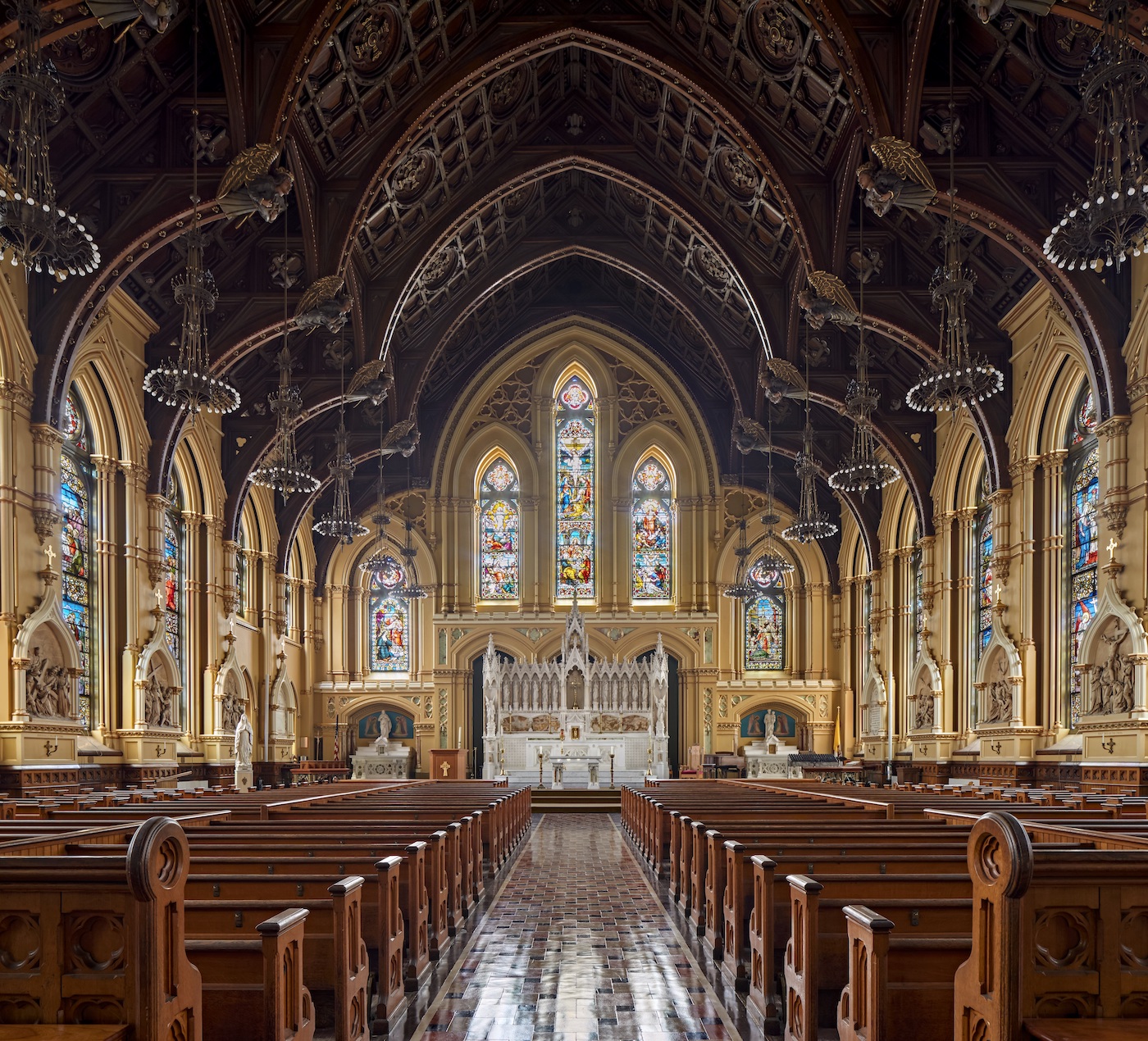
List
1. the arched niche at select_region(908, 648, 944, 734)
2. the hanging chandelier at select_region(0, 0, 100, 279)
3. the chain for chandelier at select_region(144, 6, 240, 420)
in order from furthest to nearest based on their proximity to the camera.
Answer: the arched niche at select_region(908, 648, 944, 734) → the chain for chandelier at select_region(144, 6, 240, 420) → the hanging chandelier at select_region(0, 0, 100, 279)

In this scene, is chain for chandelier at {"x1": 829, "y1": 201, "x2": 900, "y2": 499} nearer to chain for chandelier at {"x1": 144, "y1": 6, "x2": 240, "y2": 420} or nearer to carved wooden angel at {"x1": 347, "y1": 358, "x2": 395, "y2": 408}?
chain for chandelier at {"x1": 144, "y1": 6, "x2": 240, "y2": 420}

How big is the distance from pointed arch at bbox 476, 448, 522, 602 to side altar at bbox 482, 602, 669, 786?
251 cm

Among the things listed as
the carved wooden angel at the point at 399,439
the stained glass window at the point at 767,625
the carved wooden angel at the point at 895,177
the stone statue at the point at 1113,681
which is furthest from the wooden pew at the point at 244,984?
the stained glass window at the point at 767,625

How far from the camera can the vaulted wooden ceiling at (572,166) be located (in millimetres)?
17406

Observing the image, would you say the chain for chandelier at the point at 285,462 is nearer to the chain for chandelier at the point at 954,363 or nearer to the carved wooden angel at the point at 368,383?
the carved wooden angel at the point at 368,383

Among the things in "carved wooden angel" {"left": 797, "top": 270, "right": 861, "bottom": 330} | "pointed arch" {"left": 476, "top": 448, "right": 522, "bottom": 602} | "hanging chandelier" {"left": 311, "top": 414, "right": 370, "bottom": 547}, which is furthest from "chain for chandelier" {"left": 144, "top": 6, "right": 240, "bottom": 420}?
"pointed arch" {"left": 476, "top": 448, "right": 522, "bottom": 602}

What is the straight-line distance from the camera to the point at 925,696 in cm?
2798

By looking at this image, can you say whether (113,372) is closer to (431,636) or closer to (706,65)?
(706,65)

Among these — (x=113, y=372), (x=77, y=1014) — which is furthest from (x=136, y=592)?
(x=77, y=1014)

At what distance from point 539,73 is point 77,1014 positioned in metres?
25.5

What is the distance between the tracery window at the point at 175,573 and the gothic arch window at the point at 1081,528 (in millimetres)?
19320

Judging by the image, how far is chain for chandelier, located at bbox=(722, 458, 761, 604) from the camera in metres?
31.4

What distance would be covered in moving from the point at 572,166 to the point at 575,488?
13.8 metres

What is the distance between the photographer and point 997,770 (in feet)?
74.7
